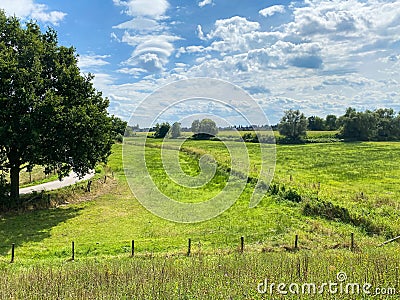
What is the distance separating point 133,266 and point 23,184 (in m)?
30.2

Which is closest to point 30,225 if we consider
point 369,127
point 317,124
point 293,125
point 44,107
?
point 44,107

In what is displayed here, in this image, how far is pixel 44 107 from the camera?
22.3 m

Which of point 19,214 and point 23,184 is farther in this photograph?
point 23,184

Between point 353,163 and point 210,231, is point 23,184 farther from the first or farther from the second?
point 353,163

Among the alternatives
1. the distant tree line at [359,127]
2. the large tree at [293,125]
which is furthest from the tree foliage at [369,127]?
the large tree at [293,125]

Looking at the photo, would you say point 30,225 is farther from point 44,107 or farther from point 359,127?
point 359,127

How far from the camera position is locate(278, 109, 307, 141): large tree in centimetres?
11212

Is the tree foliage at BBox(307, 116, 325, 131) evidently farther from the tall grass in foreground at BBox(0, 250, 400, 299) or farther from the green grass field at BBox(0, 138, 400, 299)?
the tall grass in foreground at BBox(0, 250, 400, 299)

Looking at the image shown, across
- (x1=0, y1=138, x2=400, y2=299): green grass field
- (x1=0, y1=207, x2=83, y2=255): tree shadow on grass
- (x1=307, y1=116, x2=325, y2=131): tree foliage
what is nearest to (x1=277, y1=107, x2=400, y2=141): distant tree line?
(x1=307, y1=116, x2=325, y2=131): tree foliage

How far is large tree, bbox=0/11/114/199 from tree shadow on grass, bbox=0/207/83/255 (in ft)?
9.48

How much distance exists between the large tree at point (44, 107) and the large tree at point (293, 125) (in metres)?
93.3

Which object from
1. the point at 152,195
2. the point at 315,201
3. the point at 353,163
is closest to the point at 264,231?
the point at 315,201

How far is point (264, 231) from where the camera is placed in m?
20.5

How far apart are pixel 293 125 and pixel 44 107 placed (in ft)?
330
